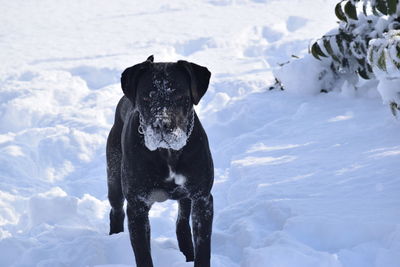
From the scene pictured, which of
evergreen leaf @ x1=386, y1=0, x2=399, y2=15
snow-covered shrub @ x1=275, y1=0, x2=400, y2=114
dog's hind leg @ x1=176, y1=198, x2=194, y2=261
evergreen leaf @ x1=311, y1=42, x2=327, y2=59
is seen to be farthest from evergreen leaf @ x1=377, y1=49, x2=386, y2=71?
evergreen leaf @ x1=311, y1=42, x2=327, y2=59

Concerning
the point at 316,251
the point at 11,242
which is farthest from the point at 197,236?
the point at 11,242

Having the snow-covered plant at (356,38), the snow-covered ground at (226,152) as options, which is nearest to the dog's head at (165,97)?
the snow-covered ground at (226,152)

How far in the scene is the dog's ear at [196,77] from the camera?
418 cm

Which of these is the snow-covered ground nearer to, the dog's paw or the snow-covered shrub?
the dog's paw

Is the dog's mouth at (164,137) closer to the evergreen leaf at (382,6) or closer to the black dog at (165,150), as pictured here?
the black dog at (165,150)

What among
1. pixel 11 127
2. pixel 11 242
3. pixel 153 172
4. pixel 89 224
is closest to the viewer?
pixel 153 172

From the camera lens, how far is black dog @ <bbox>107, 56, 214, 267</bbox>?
3961 millimetres

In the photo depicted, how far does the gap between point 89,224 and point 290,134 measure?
3.49m

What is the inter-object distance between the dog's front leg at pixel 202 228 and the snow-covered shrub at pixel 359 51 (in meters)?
2.33

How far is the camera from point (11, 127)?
1107 centimetres

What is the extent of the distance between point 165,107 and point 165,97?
10 cm

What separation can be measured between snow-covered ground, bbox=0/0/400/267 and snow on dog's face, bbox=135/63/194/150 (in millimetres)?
1239

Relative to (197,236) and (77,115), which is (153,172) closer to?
(197,236)

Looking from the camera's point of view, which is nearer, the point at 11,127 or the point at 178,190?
the point at 178,190
